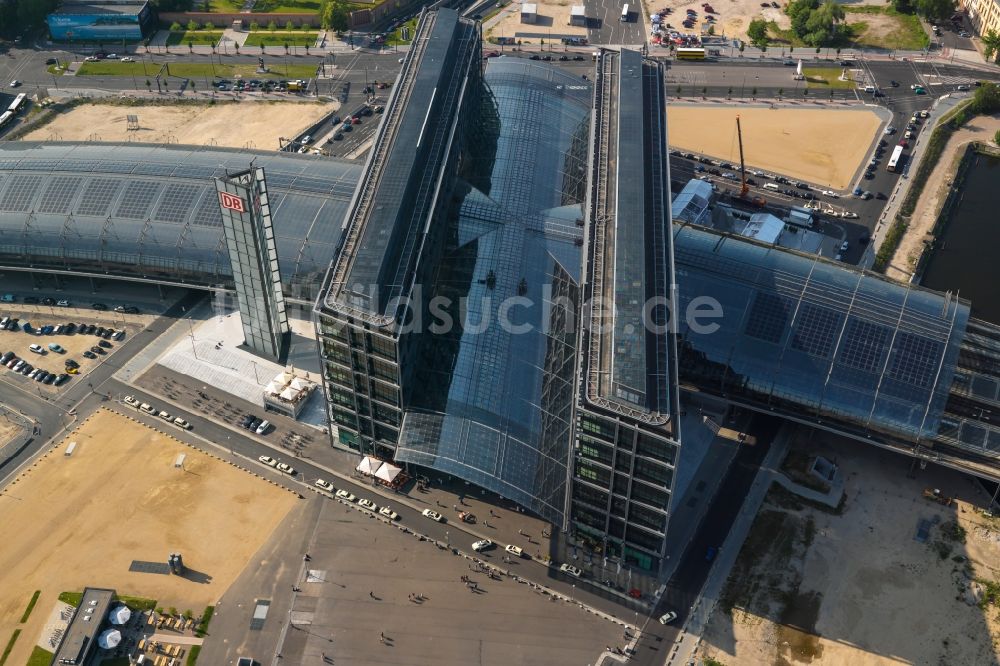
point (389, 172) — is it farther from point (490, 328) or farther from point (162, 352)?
point (162, 352)

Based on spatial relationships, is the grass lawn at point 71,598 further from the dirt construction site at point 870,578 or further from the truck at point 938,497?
the truck at point 938,497

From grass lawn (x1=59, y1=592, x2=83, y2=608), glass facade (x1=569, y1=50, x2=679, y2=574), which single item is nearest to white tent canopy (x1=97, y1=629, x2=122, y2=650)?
grass lawn (x1=59, y1=592, x2=83, y2=608)

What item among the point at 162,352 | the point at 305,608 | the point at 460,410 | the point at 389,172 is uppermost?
the point at 389,172

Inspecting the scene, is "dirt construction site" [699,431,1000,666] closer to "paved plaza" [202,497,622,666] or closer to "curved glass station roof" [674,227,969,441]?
"curved glass station roof" [674,227,969,441]

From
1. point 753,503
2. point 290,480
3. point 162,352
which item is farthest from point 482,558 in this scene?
point 162,352

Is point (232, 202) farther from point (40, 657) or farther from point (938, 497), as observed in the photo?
point (938, 497)

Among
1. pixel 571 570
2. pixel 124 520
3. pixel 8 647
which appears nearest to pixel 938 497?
pixel 571 570
